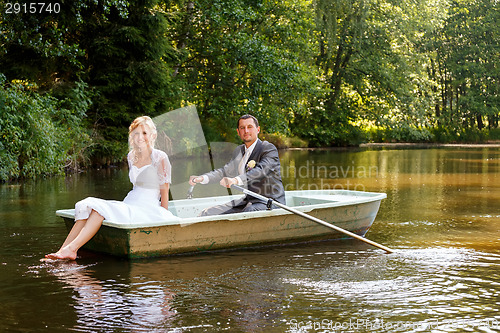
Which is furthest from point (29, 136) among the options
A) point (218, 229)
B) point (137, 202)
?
point (218, 229)

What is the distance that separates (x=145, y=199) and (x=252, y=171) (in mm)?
1217

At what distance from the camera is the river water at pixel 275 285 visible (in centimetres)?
447

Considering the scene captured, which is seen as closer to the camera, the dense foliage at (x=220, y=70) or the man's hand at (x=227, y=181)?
the man's hand at (x=227, y=181)

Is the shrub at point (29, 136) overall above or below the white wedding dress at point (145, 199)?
above

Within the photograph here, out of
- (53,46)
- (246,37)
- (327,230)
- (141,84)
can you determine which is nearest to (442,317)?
(327,230)

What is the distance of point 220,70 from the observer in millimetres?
23953

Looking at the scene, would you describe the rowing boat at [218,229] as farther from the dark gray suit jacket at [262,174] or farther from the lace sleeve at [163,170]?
the lace sleeve at [163,170]

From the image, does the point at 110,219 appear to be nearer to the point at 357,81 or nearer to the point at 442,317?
the point at 442,317

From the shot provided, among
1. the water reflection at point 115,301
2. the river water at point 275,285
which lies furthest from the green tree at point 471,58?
the water reflection at point 115,301

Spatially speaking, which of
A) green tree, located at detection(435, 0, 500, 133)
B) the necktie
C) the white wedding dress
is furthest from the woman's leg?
green tree, located at detection(435, 0, 500, 133)

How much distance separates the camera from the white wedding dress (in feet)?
20.9

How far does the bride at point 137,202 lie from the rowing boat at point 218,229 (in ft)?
0.43

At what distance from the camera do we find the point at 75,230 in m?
6.33

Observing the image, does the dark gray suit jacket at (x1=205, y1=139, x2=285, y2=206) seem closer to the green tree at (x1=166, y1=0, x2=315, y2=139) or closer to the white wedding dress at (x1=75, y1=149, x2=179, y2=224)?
the white wedding dress at (x1=75, y1=149, x2=179, y2=224)
